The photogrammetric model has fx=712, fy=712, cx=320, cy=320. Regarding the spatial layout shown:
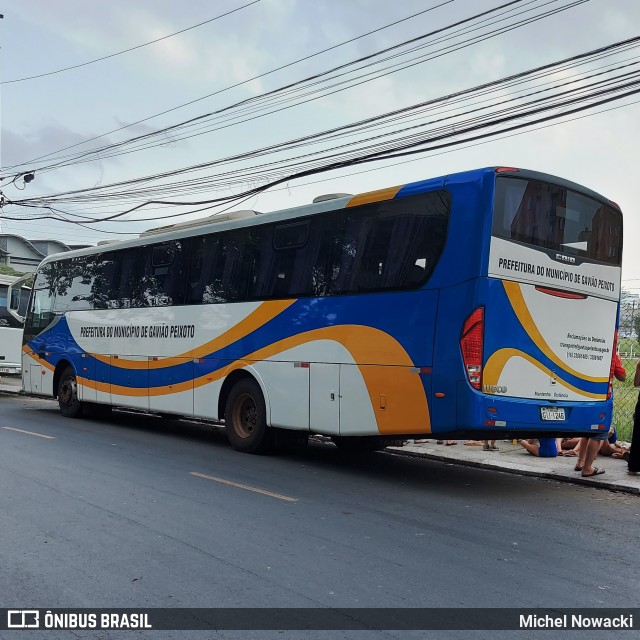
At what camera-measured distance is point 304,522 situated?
653 centimetres

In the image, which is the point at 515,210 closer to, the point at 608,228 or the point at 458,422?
the point at 608,228

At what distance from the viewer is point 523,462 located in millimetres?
10242

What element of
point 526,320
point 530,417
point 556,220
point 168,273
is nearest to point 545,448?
point 530,417

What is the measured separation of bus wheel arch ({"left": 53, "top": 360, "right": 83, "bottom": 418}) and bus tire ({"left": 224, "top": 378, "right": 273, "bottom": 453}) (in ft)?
17.5

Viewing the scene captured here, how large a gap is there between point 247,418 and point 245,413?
0.29 ft

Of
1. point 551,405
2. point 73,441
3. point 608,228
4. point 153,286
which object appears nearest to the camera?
point 551,405

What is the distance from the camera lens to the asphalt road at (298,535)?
4703mm

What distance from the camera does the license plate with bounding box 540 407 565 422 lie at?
8148 millimetres

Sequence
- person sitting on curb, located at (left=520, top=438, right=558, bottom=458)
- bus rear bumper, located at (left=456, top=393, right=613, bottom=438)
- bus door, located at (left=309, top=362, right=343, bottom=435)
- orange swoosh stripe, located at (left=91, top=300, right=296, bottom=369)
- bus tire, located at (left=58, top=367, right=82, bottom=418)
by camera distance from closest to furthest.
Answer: bus rear bumper, located at (left=456, top=393, right=613, bottom=438) → bus door, located at (left=309, top=362, right=343, bottom=435) → orange swoosh stripe, located at (left=91, top=300, right=296, bottom=369) → person sitting on curb, located at (left=520, top=438, right=558, bottom=458) → bus tire, located at (left=58, top=367, right=82, bottom=418)

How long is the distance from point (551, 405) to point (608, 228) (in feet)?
8.04

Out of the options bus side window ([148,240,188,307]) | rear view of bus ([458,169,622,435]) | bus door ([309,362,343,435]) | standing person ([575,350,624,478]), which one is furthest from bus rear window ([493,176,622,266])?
bus side window ([148,240,188,307])

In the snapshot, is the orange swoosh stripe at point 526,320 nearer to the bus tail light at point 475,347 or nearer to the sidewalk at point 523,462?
the bus tail light at point 475,347

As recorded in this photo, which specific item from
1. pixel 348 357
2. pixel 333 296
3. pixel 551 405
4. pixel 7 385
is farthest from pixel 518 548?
pixel 7 385

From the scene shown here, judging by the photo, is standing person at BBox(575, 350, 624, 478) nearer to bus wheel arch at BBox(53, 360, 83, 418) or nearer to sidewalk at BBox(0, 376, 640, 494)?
sidewalk at BBox(0, 376, 640, 494)
